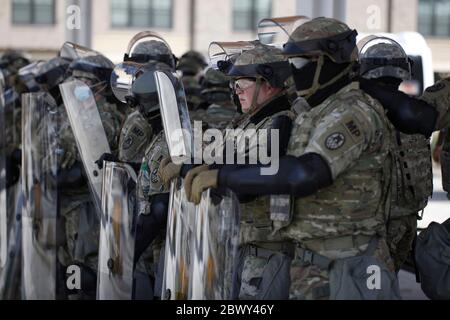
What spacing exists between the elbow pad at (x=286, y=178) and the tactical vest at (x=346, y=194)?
0.23 metres

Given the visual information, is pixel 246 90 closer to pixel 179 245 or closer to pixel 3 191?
pixel 179 245

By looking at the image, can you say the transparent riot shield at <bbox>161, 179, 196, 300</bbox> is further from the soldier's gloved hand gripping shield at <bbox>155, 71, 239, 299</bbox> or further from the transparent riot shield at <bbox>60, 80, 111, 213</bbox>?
the transparent riot shield at <bbox>60, 80, 111, 213</bbox>

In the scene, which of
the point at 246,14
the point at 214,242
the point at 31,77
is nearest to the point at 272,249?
the point at 214,242

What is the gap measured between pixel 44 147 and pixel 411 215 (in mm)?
2210

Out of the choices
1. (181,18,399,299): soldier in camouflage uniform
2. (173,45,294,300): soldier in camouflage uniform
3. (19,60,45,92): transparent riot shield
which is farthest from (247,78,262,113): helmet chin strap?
(19,60,45,92): transparent riot shield

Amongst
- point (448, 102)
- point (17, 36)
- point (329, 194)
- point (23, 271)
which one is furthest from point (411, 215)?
point (17, 36)

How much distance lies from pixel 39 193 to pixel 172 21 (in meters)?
31.1

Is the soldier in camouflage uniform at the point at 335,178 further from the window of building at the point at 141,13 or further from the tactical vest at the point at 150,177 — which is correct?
the window of building at the point at 141,13

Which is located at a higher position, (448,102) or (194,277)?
(448,102)

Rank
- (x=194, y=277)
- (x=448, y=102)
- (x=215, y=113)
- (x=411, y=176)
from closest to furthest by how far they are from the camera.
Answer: (x=194, y=277) < (x=448, y=102) < (x=411, y=176) < (x=215, y=113)

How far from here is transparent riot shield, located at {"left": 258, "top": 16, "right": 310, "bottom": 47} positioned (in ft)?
20.7
